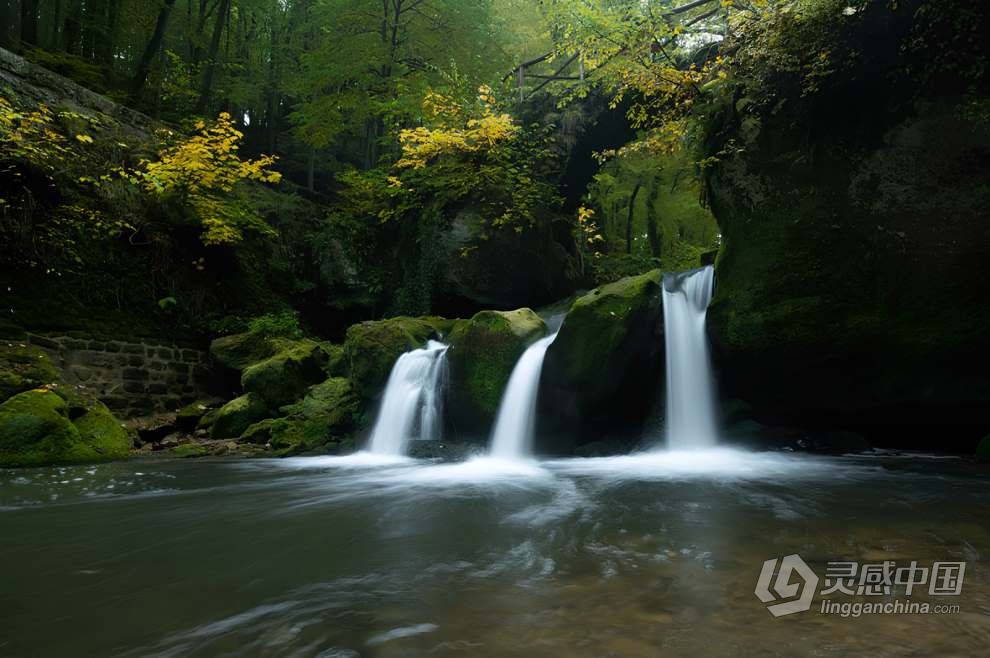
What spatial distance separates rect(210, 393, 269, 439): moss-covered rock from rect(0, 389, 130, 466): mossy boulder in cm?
174

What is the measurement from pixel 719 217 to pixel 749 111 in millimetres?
1527

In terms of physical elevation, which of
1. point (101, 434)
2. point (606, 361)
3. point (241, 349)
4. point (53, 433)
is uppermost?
point (241, 349)

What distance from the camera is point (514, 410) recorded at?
7.61 m

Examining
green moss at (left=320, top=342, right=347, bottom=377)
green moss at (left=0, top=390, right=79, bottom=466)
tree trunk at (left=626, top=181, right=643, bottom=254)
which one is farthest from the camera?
tree trunk at (left=626, top=181, right=643, bottom=254)

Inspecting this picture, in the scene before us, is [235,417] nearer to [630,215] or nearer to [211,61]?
[211,61]

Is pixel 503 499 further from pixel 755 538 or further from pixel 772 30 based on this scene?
pixel 772 30

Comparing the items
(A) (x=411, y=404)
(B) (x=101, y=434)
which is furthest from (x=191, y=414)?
(A) (x=411, y=404)

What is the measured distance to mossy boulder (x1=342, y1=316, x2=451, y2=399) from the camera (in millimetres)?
9008

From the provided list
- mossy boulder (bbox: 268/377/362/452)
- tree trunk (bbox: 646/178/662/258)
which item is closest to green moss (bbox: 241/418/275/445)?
mossy boulder (bbox: 268/377/362/452)

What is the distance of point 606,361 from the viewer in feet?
23.0

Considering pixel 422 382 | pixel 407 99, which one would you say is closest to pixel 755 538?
pixel 422 382

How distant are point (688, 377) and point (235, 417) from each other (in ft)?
26.3

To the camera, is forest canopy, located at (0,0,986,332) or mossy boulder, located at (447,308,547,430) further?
forest canopy, located at (0,0,986,332)

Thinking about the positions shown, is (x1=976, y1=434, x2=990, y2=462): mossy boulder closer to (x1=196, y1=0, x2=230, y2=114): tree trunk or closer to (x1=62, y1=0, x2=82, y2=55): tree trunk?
(x1=196, y1=0, x2=230, y2=114): tree trunk
